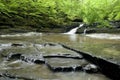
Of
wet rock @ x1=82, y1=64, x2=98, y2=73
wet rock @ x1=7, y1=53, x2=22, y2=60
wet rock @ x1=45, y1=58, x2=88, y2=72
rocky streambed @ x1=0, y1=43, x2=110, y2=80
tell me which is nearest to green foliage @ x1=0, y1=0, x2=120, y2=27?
wet rock @ x1=7, y1=53, x2=22, y2=60

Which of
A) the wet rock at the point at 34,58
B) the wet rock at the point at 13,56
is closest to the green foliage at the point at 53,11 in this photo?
the wet rock at the point at 13,56

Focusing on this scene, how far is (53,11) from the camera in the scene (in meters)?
18.6

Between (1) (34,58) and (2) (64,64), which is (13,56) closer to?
(1) (34,58)

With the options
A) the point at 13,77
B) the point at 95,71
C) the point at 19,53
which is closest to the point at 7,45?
the point at 19,53

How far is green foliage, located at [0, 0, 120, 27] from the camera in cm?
1383

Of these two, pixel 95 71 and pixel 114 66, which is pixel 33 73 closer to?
pixel 95 71

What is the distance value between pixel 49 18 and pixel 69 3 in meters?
2.70

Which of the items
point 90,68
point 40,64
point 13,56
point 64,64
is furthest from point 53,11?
point 90,68

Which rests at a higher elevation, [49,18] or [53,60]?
[49,18]

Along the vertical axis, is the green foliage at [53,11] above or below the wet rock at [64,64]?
above

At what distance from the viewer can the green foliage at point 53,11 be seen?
13.8m

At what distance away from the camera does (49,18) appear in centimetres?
1997

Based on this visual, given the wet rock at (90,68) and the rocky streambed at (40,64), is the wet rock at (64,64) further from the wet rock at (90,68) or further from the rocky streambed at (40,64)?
the wet rock at (90,68)

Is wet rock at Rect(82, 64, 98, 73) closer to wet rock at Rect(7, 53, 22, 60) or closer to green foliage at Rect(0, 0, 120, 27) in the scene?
wet rock at Rect(7, 53, 22, 60)
